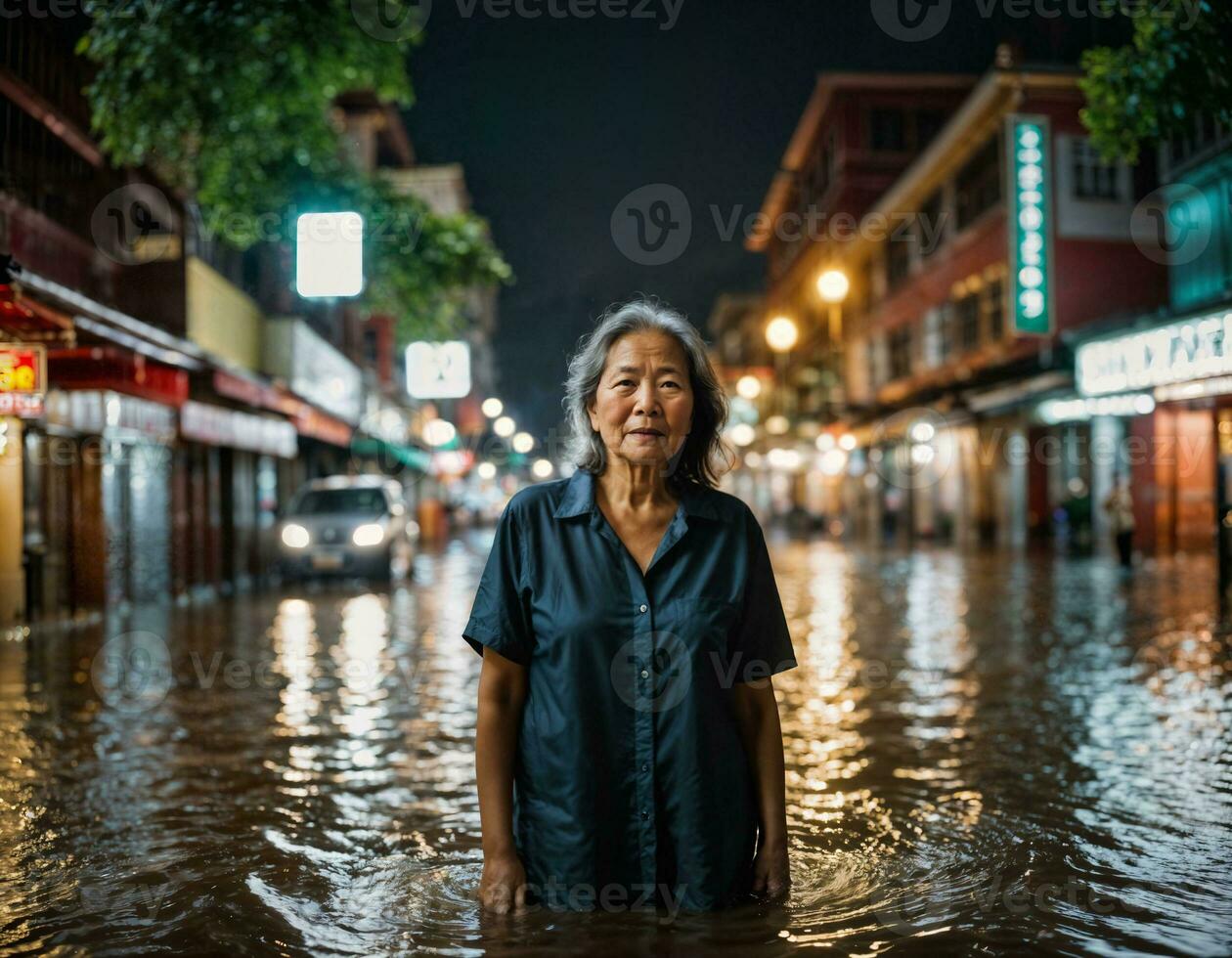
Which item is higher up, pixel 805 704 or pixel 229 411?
pixel 229 411

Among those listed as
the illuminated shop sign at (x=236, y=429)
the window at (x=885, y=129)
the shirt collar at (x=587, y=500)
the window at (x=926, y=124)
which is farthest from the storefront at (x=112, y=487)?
the window at (x=926, y=124)

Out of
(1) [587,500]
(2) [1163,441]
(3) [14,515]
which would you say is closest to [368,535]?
(3) [14,515]

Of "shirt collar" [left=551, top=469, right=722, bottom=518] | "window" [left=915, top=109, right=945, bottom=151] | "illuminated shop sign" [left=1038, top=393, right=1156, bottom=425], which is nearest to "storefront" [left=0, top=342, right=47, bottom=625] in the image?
"shirt collar" [left=551, top=469, right=722, bottom=518]

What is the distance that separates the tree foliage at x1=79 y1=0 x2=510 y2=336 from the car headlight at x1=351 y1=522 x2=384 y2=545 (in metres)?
3.59

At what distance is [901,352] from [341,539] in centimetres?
2760

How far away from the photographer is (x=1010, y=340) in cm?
3136

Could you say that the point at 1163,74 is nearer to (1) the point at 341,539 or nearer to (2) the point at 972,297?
(1) the point at 341,539

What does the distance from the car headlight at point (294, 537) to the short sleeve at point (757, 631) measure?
18.5m

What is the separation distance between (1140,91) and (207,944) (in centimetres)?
778

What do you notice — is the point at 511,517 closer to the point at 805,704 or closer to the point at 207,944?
the point at 207,944

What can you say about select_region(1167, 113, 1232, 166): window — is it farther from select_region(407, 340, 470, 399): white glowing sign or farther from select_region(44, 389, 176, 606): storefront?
select_region(407, 340, 470, 399): white glowing sign

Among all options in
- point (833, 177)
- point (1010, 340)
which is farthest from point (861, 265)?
point (1010, 340)

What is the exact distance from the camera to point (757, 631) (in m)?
3.29

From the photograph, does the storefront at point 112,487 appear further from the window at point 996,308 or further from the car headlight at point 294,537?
the window at point 996,308
